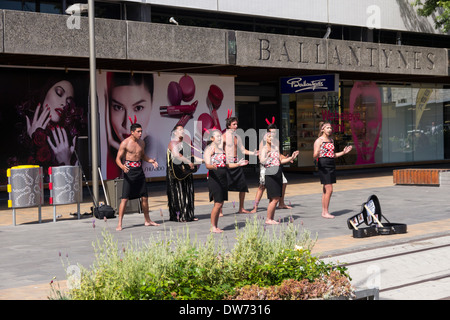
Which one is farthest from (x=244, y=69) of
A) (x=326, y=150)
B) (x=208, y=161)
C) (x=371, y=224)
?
(x=371, y=224)

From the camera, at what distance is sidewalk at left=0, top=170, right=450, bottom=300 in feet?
28.5

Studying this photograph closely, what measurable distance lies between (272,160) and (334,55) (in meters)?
9.51

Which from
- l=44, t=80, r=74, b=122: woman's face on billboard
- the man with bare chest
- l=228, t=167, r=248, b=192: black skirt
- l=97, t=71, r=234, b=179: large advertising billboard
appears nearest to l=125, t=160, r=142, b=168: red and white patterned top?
the man with bare chest

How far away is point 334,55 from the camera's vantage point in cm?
2139

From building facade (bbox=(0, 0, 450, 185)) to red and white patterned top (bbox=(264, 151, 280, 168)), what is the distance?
397 centimetres

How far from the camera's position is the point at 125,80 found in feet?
69.4

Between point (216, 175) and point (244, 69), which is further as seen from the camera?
point (244, 69)

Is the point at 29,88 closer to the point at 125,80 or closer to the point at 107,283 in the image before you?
the point at 125,80

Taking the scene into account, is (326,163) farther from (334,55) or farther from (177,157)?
(334,55)

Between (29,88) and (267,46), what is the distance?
6564 millimetres

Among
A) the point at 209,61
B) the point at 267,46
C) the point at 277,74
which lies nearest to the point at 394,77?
the point at 277,74

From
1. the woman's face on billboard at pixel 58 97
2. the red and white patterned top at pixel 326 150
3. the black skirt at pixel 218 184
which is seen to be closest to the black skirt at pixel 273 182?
the black skirt at pixel 218 184

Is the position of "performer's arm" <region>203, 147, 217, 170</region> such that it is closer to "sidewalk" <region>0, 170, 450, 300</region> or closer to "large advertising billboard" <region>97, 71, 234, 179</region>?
"sidewalk" <region>0, 170, 450, 300</region>

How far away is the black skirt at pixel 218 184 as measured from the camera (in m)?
11.6
